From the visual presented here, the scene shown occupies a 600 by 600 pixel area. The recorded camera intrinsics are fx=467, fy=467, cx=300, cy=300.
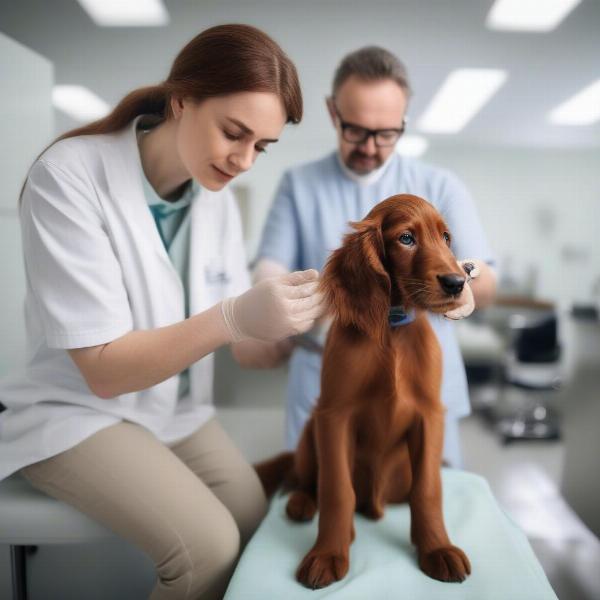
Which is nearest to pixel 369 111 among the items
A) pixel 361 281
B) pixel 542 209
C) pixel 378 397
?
pixel 361 281

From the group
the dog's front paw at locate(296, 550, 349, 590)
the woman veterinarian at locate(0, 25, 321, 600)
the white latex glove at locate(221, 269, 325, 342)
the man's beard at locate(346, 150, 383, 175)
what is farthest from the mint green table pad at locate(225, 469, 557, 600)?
the man's beard at locate(346, 150, 383, 175)

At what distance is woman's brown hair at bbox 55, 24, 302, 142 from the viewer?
1.80 ft

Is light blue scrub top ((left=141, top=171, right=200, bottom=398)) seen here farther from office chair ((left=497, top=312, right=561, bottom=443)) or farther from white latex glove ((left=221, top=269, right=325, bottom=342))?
office chair ((left=497, top=312, right=561, bottom=443))

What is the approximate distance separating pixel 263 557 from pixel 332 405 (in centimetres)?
22

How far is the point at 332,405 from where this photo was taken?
59 centimetres

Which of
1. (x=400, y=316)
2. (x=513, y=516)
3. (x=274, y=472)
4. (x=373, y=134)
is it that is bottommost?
(x=513, y=516)

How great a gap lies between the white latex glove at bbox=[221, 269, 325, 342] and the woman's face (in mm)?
166

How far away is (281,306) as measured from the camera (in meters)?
0.56

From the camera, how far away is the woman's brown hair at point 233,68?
55 centimetres

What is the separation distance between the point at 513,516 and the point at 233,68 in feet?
3.10

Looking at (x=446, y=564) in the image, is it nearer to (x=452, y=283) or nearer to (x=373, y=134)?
(x=452, y=283)

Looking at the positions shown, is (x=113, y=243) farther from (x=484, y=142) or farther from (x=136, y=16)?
(x=484, y=142)

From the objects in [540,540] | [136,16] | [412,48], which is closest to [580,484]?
[540,540]

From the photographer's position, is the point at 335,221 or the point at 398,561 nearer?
the point at 398,561
